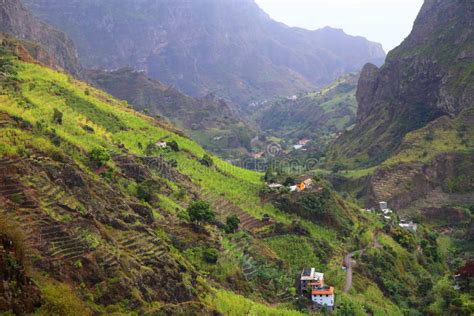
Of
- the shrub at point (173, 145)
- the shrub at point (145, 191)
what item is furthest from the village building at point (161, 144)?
the shrub at point (145, 191)

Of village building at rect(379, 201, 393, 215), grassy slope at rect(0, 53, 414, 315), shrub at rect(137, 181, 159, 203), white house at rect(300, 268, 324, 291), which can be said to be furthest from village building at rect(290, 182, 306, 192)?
village building at rect(379, 201, 393, 215)

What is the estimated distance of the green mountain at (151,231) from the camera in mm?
26530

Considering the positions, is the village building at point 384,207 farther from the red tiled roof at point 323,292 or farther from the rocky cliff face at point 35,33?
the rocky cliff face at point 35,33

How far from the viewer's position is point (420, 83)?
133m

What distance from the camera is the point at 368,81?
165 m

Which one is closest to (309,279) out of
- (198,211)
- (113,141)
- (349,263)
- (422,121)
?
(198,211)

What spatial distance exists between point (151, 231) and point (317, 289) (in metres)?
16.3

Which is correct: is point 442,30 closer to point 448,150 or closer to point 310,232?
point 448,150

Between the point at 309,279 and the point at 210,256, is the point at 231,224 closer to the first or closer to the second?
the point at 210,256

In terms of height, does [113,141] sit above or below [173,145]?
below

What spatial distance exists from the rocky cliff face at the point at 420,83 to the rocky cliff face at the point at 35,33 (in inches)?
3598

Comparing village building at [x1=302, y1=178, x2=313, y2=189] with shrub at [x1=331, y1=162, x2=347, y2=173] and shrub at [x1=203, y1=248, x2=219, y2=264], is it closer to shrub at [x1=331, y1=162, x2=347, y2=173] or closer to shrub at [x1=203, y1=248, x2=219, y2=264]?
shrub at [x1=203, y1=248, x2=219, y2=264]

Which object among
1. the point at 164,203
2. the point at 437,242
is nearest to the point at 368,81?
the point at 437,242

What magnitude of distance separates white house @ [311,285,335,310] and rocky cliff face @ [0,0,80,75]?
12116 cm
